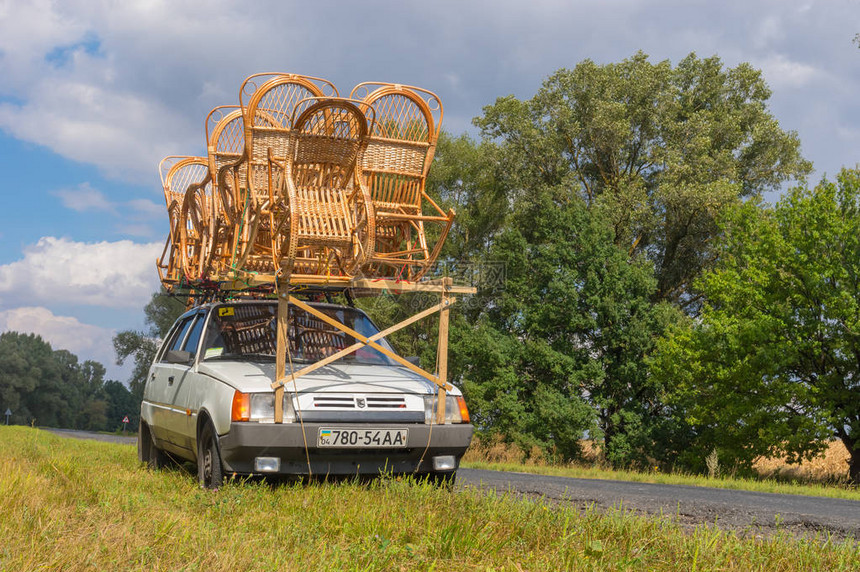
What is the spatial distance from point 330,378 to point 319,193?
173cm

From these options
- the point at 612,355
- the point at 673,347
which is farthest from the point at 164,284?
the point at 612,355

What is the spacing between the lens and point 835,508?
25.6ft

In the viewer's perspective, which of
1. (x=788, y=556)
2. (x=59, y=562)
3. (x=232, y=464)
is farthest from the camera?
(x=232, y=464)


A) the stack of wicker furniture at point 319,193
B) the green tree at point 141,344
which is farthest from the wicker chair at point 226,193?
the green tree at point 141,344

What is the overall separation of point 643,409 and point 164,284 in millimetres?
21635

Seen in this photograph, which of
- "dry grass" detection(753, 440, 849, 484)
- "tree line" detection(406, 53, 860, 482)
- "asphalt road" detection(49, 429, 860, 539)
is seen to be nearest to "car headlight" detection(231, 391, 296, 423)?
"asphalt road" detection(49, 429, 860, 539)

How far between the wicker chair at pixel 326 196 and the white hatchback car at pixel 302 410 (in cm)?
81

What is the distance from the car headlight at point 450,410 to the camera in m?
6.41

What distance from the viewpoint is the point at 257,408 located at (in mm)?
5961

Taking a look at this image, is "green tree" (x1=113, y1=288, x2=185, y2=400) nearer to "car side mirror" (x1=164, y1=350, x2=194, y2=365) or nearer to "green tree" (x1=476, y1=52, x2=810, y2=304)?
"green tree" (x1=476, y1=52, x2=810, y2=304)

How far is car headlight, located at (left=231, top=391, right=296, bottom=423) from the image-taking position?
590 centimetres

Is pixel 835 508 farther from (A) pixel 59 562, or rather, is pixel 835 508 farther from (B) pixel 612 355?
(B) pixel 612 355

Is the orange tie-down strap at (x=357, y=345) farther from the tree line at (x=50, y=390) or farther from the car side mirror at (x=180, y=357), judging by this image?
the tree line at (x=50, y=390)

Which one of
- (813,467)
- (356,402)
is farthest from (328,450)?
(813,467)
